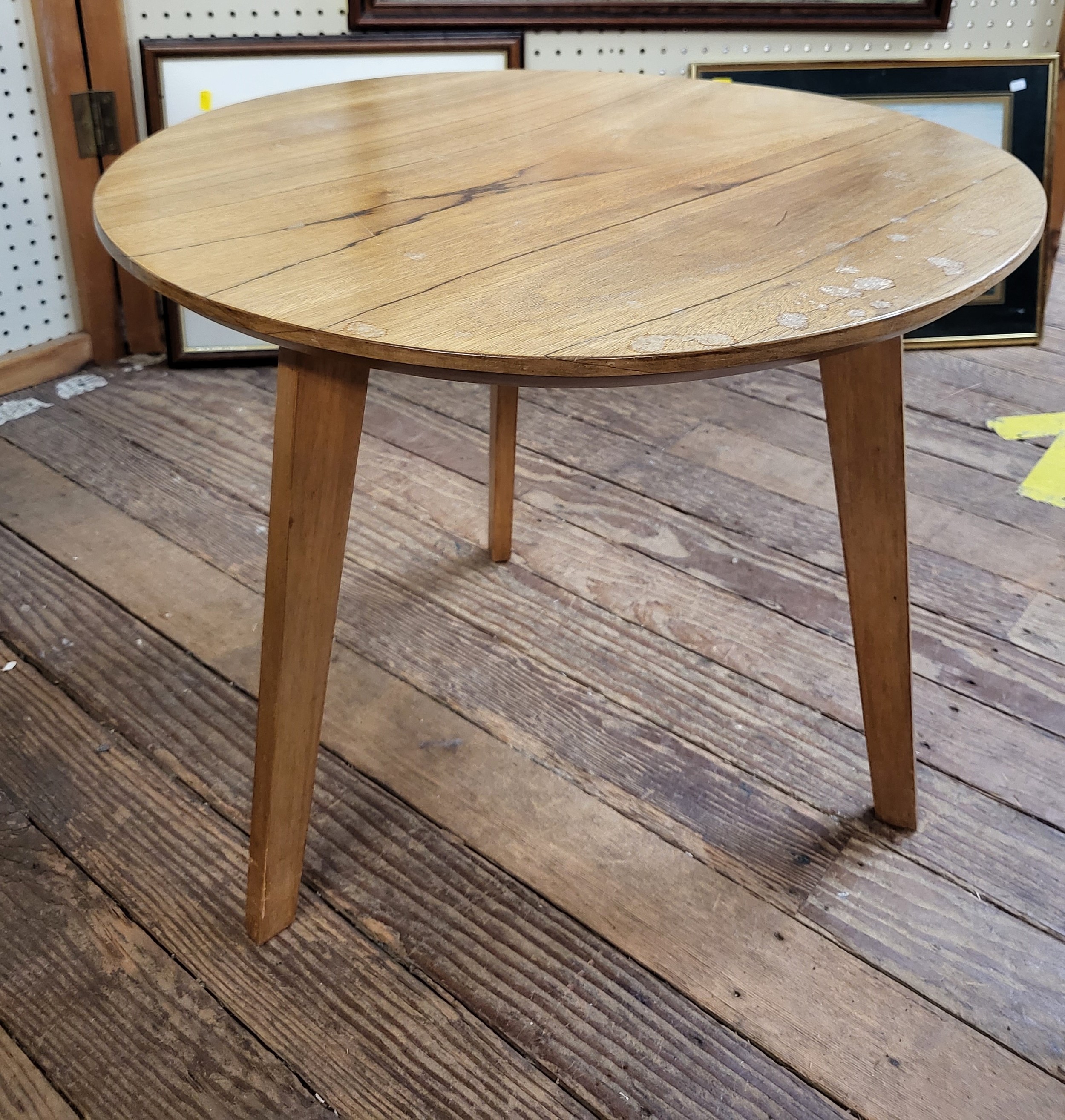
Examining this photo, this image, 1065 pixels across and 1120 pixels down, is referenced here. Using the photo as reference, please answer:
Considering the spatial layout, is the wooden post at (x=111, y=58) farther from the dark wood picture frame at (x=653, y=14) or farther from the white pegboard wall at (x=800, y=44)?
the white pegboard wall at (x=800, y=44)

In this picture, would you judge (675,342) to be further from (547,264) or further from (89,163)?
(89,163)

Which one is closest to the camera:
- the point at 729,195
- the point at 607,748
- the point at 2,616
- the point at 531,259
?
the point at 531,259

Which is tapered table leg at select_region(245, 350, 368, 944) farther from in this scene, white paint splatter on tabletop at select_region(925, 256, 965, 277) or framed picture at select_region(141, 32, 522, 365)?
framed picture at select_region(141, 32, 522, 365)

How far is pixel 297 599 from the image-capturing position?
2.46ft

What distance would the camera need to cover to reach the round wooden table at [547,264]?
0.63m

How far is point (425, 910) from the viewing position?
0.91 m

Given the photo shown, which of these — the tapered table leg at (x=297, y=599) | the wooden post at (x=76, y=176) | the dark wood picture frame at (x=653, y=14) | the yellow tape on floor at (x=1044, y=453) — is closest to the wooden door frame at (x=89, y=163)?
the wooden post at (x=76, y=176)

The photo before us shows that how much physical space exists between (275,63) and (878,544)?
4.25 ft

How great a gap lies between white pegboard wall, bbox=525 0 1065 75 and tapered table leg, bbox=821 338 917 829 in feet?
3.87

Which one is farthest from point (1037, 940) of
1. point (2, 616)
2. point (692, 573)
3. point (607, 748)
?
point (2, 616)

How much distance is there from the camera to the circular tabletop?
63cm

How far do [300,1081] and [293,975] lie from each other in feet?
0.30

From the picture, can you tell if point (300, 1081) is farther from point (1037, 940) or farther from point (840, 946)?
point (1037, 940)

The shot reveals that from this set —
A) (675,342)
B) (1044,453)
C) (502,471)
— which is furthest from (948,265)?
(1044,453)
